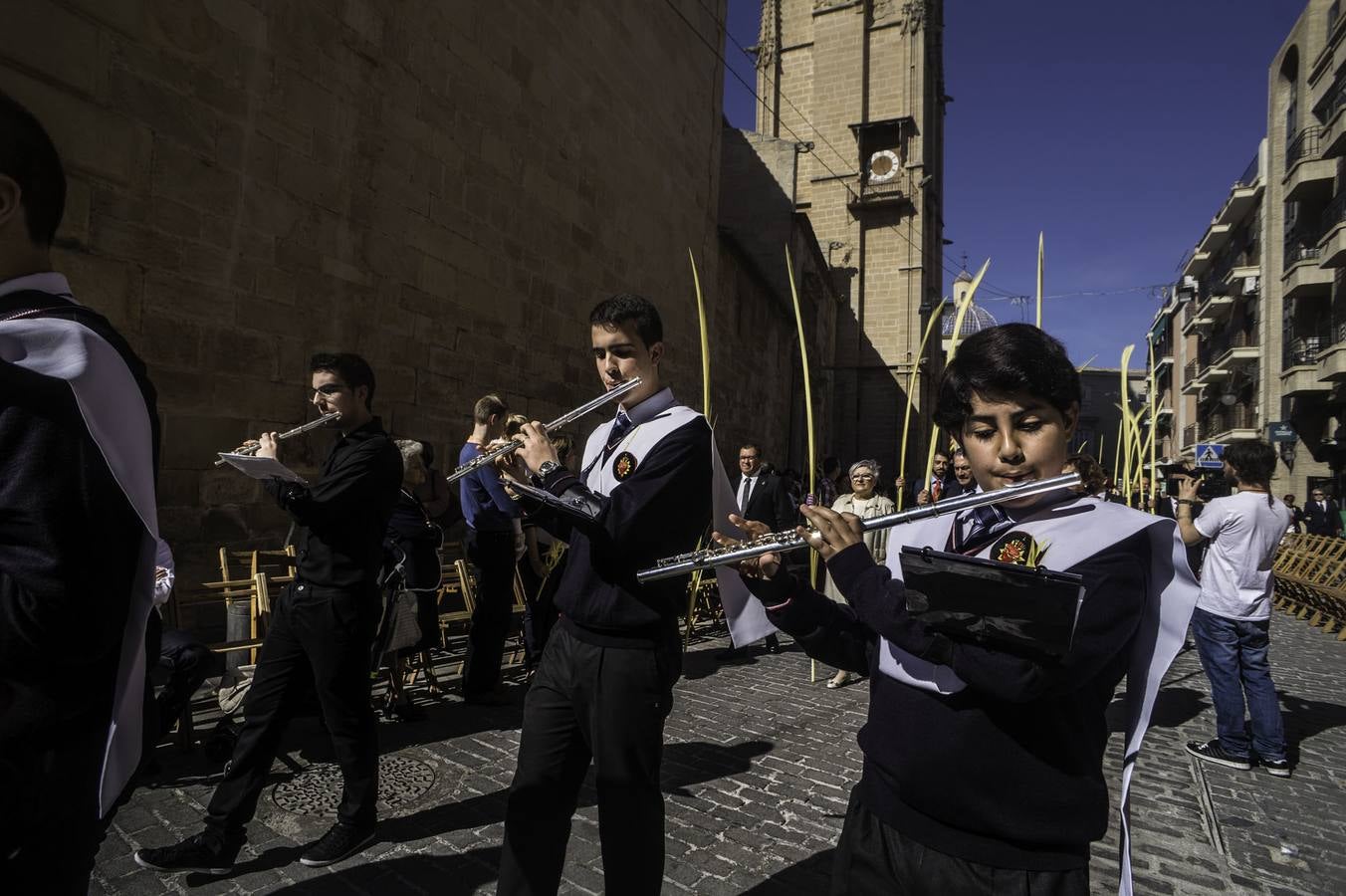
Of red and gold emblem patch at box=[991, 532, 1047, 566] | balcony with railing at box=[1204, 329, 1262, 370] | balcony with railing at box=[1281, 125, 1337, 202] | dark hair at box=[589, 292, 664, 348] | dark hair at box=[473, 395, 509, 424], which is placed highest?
balcony with railing at box=[1281, 125, 1337, 202]

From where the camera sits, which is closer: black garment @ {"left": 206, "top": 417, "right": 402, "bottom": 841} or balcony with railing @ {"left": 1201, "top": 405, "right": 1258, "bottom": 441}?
black garment @ {"left": 206, "top": 417, "right": 402, "bottom": 841}

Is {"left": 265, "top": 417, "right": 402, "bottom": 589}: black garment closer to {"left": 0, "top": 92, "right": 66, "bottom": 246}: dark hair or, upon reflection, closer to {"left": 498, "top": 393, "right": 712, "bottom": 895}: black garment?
{"left": 498, "top": 393, "right": 712, "bottom": 895}: black garment

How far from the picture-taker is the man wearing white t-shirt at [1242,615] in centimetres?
443

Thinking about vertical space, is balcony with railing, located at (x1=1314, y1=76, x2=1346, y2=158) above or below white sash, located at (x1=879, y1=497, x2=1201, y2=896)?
above

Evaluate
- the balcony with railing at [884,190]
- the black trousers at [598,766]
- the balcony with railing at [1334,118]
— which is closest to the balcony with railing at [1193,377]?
the balcony with railing at [1334,118]

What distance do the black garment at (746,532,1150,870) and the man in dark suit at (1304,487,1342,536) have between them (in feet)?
58.5

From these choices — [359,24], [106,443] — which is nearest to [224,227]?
[359,24]

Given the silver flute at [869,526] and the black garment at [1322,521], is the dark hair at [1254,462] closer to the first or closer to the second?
the silver flute at [869,526]

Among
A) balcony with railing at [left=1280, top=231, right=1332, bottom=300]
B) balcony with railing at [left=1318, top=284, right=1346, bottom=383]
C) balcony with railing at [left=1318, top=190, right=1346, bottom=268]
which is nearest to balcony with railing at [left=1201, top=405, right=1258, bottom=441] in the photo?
balcony with railing at [left=1318, top=284, right=1346, bottom=383]

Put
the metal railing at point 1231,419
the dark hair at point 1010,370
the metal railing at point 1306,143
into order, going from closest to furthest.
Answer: the dark hair at point 1010,370 → the metal railing at point 1306,143 → the metal railing at point 1231,419

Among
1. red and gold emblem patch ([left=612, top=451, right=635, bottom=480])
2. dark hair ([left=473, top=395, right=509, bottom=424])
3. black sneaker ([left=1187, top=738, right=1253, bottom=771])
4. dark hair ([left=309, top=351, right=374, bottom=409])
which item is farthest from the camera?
dark hair ([left=473, top=395, right=509, bottom=424])

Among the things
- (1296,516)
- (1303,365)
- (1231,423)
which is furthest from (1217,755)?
(1231,423)

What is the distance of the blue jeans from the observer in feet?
14.4

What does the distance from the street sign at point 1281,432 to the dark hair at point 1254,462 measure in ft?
76.3
